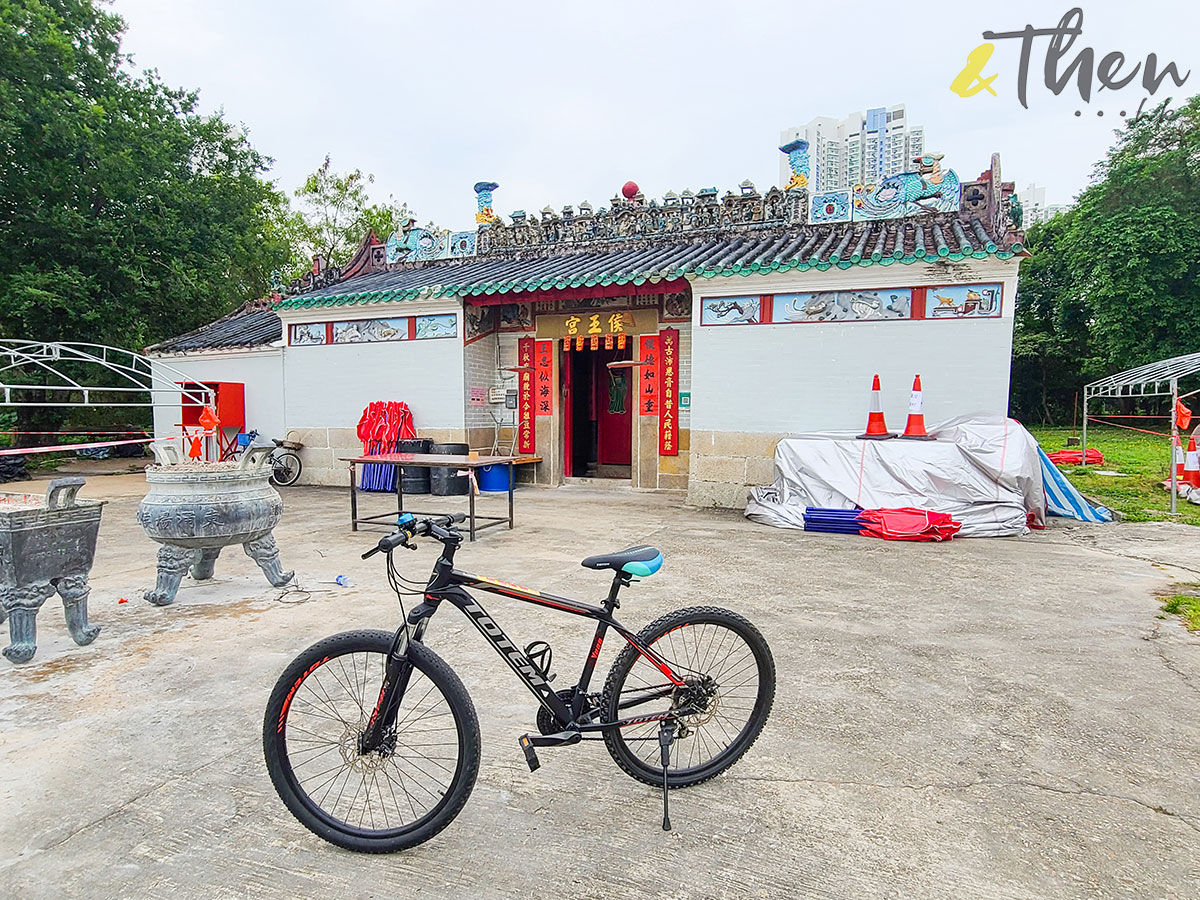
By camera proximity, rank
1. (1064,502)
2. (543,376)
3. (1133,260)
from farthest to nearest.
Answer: (1133,260) < (543,376) < (1064,502)

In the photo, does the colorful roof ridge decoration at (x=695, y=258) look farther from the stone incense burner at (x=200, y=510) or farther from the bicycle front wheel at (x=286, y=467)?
the stone incense burner at (x=200, y=510)

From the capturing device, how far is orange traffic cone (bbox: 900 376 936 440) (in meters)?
7.09

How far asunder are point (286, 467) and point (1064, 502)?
32.5 feet

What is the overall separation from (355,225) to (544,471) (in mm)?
15790

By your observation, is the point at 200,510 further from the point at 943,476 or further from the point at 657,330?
the point at 657,330

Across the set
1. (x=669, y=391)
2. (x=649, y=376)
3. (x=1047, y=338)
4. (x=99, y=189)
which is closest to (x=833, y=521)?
(x=669, y=391)

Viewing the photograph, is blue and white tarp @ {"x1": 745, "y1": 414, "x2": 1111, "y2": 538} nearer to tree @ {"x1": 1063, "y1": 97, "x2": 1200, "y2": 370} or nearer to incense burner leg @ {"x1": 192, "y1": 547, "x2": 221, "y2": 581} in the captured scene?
incense burner leg @ {"x1": 192, "y1": 547, "x2": 221, "y2": 581}

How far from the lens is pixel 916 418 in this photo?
7.16 metres

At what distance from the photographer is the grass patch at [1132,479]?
25.3ft

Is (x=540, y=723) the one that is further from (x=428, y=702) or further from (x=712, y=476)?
(x=712, y=476)

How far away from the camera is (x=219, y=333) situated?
41.4 feet

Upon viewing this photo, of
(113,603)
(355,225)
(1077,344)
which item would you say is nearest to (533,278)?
(113,603)

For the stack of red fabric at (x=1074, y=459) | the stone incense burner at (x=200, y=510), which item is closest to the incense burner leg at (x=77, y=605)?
the stone incense burner at (x=200, y=510)

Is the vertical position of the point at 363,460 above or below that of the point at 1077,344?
below
